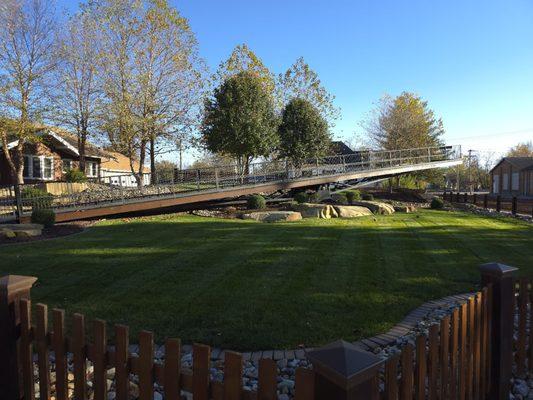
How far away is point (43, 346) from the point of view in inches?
99.7

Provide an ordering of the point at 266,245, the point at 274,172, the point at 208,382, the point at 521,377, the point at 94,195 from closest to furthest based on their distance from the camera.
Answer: the point at 208,382, the point at 521,377, the point at 266,245, the point at 94,195, the point at 274,172

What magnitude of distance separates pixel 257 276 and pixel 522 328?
3718 millimetres

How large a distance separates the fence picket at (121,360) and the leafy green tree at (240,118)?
1805 centimetres

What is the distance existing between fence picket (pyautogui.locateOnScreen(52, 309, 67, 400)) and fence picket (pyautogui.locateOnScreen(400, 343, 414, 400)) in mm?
2019

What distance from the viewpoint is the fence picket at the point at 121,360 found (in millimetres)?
2168

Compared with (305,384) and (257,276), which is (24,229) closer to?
(257,276)

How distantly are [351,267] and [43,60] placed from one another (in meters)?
23.1

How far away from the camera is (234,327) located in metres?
4.39

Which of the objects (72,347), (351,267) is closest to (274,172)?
(351,267)

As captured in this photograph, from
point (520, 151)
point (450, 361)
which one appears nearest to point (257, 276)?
point (450, 361)

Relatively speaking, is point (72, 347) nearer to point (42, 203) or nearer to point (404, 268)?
point (404, 268)

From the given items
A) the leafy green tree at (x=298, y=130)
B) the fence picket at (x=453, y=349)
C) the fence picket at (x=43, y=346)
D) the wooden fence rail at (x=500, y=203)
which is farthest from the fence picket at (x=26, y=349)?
the leafy green tree at (x=298, y=130)

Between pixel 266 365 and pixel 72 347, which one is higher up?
pixel 266 365

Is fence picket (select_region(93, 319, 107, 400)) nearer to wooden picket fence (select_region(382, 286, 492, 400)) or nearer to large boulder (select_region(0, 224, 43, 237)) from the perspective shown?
wooden picket fence (select_region(382, 286, 492, 400))
